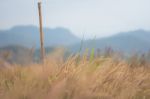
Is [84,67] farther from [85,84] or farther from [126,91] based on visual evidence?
[85,84]

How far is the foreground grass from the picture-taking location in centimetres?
151

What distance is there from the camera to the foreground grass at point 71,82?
1.51 m

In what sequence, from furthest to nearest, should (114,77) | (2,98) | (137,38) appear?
(137,38) < (114,77) < (2,98)

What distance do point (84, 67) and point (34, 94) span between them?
887mm

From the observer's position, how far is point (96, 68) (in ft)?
8.25

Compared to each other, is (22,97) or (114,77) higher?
(22,97)

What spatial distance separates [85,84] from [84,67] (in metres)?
0.50

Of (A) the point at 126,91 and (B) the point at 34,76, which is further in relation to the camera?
(A) the point at 126,91

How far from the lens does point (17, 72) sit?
2.66m

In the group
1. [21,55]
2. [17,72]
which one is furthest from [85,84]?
[17,72]

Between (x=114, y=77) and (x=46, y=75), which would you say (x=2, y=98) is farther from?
(x=114, y=77)

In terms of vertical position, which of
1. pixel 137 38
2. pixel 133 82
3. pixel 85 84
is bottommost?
pixel 137 38

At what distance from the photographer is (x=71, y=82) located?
1.85 metres

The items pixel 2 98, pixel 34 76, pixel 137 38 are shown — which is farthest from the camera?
pixel 137 38
